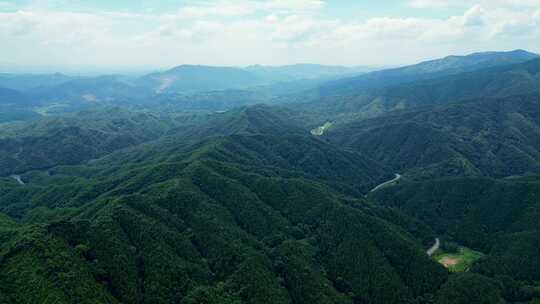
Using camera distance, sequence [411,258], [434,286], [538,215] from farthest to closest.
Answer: [538,215] < [411,258] < [434,286]

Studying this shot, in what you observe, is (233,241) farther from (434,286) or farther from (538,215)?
(538,215)

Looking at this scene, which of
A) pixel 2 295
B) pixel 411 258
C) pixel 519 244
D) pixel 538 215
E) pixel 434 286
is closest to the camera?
pixel 2 295

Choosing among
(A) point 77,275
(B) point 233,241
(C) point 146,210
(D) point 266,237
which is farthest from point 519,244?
(A) point 77,275

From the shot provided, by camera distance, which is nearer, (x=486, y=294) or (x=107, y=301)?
(x=107, y=301)

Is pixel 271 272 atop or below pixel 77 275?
below

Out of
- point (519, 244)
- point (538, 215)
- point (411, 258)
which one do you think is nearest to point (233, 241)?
point (411, 258)

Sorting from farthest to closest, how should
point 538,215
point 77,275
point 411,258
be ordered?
point 538,215 → point 411,258 → point 77,275

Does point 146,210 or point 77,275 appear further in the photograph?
point 146,210

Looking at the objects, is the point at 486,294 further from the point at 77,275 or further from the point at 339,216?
the point at 77,275

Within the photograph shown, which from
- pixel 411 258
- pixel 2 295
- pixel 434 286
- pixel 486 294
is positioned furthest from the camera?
pixel 411 258
